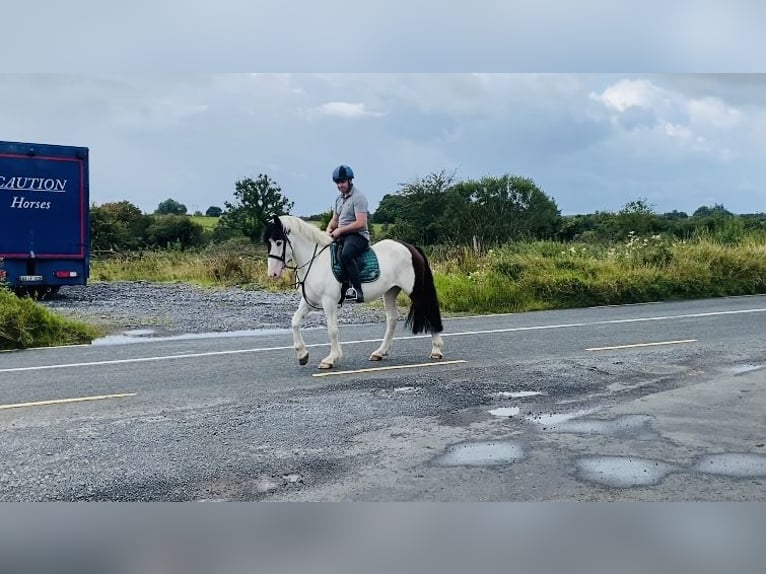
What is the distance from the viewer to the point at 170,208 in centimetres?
451

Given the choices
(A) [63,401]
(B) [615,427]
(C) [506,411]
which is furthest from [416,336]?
(A) [63,401]

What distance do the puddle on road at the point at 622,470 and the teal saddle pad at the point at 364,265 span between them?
91.9 inches

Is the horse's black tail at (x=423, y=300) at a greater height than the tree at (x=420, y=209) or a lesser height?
lesser

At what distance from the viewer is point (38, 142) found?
14.2ft

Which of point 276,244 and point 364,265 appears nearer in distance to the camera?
point 276,244

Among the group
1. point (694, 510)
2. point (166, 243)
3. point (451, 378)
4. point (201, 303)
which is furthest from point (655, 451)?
point (201, 303)

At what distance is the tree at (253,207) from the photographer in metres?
4.66

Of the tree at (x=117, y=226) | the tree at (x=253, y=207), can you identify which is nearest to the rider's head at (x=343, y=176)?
the tree at (x=253, y=207)

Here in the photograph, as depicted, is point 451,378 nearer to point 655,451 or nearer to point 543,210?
point 543,210

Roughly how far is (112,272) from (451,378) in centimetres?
257

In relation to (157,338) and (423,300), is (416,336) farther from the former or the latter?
(157,338)

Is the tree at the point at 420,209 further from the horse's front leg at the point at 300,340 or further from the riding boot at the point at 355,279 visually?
the horse's front leg at the point at 300,340

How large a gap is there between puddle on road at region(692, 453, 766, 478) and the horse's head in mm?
2917

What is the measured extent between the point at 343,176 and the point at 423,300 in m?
1.37
